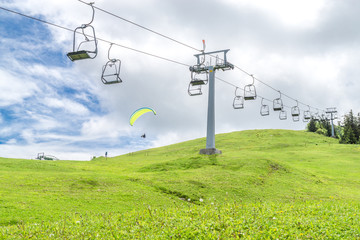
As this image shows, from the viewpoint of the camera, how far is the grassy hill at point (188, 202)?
10914 mm

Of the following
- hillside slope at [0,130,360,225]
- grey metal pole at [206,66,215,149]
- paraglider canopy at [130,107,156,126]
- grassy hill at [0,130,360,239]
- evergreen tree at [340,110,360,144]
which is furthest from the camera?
evergreen tree at [340,110,360,144]

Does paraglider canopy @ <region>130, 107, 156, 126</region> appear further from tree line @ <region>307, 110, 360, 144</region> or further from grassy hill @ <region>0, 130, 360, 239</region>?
tree line @ <region>307, 110, 360, 144</region>

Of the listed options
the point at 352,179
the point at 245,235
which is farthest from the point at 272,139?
the point at 245,235

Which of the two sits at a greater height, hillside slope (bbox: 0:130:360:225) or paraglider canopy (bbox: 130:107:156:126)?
paraglider canopy (bbox: 130:107:156:126)

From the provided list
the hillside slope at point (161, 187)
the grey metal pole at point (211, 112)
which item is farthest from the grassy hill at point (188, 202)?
the grey metal pole at point (211, 112)

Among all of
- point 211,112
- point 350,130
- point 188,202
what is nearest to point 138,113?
point 211,112

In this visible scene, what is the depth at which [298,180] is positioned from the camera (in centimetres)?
3030

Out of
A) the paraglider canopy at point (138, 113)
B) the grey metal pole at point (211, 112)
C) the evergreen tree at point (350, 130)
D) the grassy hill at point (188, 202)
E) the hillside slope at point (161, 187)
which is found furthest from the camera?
the evergreen tree at point (350, 130)

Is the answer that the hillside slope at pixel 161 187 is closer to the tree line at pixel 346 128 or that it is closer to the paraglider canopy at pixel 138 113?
the paraglider canopy at pixel 138 113

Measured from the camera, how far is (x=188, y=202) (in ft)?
68.3

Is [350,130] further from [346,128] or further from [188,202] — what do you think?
[188,202]

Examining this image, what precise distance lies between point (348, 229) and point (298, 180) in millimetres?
20198

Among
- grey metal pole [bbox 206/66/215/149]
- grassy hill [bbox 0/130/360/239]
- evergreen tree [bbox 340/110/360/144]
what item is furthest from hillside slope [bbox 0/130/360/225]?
evergreen tree [bbox 340/110/360/144]

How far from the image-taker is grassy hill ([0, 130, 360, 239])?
10.9 m
